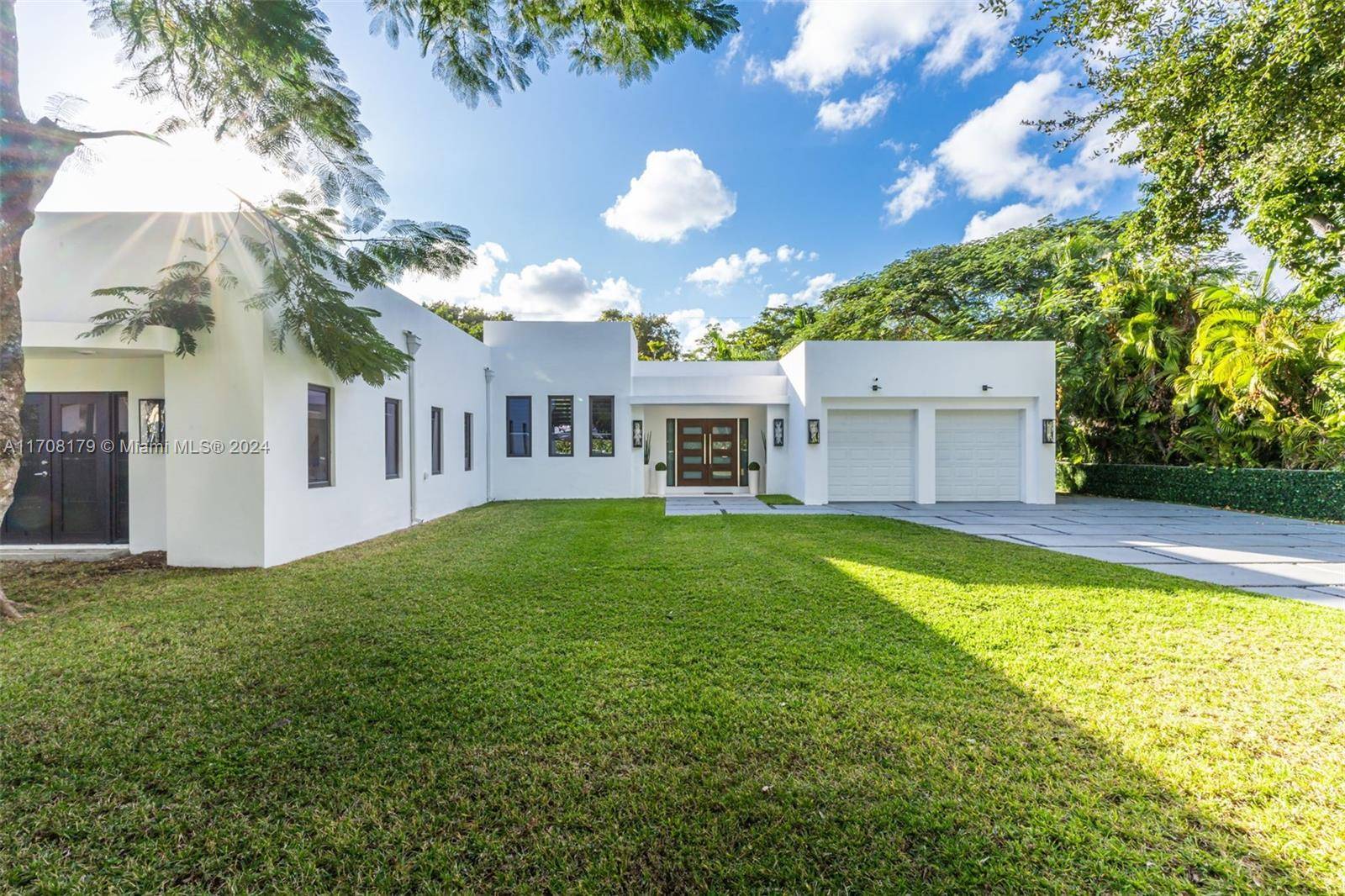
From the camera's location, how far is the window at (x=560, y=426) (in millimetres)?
13555

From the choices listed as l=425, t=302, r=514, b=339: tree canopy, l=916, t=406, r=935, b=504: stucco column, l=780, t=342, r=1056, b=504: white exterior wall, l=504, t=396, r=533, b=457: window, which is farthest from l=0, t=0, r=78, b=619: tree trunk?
l=425, t=302, r=514, b=339: tree canopy

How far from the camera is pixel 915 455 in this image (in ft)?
41.3

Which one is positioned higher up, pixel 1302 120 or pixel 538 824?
pixel 1302 120

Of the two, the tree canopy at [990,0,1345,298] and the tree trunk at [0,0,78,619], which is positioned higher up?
the tree canopy at [990,0,1345,298]

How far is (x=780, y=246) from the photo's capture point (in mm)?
17656

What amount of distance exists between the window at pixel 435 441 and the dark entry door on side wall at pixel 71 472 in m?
A: 4.17

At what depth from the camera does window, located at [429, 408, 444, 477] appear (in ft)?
34.1

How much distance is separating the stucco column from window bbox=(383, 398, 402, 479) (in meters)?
11.0

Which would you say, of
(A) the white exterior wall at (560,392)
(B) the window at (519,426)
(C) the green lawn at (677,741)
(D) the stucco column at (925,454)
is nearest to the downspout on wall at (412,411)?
(A) the white exterior wall at (560,392)

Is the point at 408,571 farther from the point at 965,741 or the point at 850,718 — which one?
the point at 965,741

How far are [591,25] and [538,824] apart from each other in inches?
231

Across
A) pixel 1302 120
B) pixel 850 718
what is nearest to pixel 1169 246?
pixel 1302 120

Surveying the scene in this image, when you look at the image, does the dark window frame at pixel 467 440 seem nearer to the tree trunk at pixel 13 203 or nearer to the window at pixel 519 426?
the window at pixel 519 426

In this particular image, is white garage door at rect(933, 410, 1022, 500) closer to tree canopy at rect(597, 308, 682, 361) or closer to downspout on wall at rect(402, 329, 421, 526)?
downspout on wall at rect(402, 329, 421, 526)
